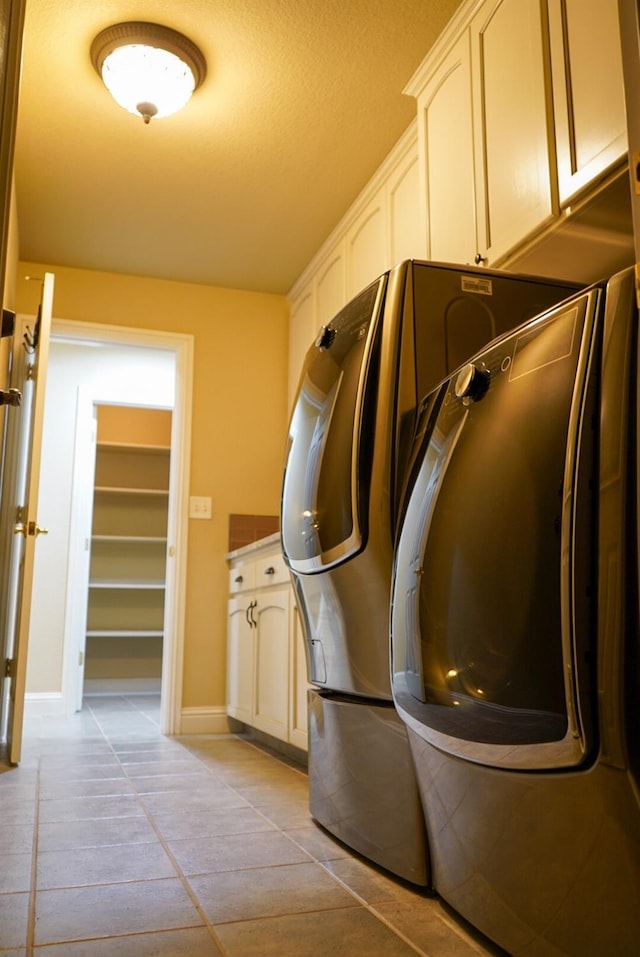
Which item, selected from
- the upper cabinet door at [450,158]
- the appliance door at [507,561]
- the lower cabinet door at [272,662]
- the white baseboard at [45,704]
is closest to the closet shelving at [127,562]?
the white baseboard at [45,704]

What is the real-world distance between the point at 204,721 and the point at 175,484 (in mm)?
1159

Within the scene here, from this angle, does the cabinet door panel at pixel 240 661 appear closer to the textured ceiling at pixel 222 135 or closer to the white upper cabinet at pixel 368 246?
the white upper cabinet at pixel 368 246

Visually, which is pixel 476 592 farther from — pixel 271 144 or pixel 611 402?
pixel 271 144

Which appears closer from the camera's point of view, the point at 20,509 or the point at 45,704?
the point at 20,509

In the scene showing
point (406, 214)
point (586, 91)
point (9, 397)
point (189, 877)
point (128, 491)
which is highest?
point (406, 214)

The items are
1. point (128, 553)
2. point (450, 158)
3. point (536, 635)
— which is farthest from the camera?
point (128, 553)

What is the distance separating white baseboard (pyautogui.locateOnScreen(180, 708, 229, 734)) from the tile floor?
3.06ft

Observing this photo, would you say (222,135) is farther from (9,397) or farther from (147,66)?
(9,397)

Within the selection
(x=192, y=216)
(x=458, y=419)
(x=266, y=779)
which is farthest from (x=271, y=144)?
(x=266, y=779)

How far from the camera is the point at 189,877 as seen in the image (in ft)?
5.17

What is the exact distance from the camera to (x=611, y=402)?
0.94 metres

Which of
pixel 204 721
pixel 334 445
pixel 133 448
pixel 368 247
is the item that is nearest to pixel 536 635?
pixel 334 445

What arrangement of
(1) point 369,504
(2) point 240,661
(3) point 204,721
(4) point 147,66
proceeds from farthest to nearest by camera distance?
1. (3) point 204,721
2. (2) point 240,661
3. (4) point 147,66
4. (1) point 369,504

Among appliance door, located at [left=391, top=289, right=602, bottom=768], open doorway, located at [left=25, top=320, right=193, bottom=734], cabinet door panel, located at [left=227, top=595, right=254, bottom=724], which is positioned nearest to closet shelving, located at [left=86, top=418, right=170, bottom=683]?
open doorway, located at [left=25, top=320, right=193, bottom=734]
